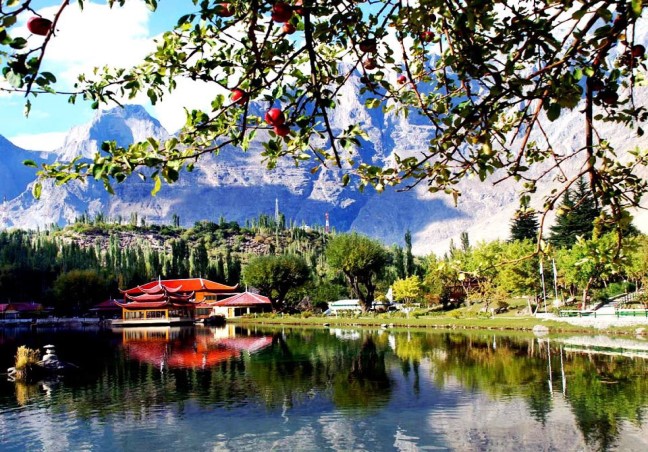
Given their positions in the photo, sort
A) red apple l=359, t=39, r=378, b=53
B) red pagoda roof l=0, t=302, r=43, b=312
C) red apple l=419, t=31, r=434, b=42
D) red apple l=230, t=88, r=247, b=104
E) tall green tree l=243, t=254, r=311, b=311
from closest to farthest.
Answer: red apple l=230, t=88, r=247, b=104 < red apple l=359, t=39, r=378, b=53 < red apple l=419, t=31, r=434, b=42 < tall green tree l=243, t=254, r=311, b=311 < red pagoda roof l=0, t=302, r=43, b=312

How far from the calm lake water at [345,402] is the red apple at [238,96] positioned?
48.0 feet

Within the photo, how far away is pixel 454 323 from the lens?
58.1 metres

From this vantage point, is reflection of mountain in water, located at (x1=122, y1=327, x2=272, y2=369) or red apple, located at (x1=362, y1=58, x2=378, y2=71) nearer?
red apple, located at (x1=362, y1=58, x2=378, y2=71)

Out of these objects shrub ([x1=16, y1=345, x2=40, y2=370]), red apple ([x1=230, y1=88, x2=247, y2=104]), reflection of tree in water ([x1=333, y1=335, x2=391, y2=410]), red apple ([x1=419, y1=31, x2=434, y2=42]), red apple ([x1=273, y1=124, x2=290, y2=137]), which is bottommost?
reflection of tree in water ([x1=333, y1=335, x2=391, y2=410])

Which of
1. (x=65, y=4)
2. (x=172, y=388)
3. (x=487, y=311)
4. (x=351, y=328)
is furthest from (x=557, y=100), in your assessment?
(x=487, y=311)

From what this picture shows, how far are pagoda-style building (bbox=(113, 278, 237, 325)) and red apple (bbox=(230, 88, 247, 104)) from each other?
305ft

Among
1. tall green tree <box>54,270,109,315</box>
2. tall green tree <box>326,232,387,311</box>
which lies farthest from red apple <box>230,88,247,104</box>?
tall green tree <box>54,270,109,315</box>

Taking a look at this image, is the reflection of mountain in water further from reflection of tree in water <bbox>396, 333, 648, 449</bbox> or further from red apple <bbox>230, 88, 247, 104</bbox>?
red apple <bbox>230, 88, 247, 104</bbox>

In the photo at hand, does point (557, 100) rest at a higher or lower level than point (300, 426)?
higher

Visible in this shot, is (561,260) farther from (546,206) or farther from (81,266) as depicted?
(81,266)

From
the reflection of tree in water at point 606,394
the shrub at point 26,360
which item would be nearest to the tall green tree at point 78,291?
the shrub at point 26,360

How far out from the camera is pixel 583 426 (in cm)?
1791

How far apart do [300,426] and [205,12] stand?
17340 millimetres

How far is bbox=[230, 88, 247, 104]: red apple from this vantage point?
3629 mm
